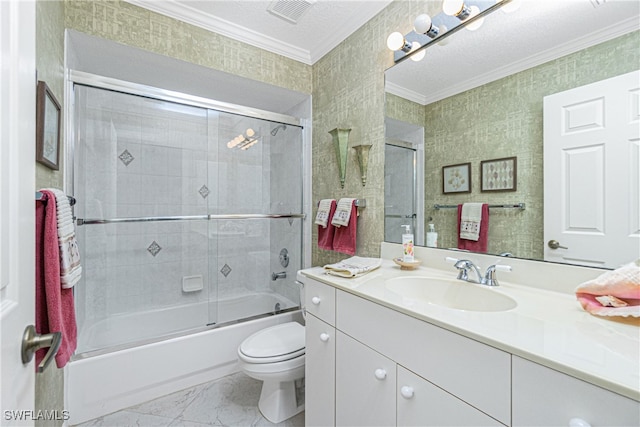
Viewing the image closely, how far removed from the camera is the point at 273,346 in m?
1.59

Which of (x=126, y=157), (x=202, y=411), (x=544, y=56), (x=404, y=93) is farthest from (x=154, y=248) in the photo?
(x=544, y=56)

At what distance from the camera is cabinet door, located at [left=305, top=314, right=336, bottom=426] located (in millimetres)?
1184

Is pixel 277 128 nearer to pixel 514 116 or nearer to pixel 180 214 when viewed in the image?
pixel 180 214

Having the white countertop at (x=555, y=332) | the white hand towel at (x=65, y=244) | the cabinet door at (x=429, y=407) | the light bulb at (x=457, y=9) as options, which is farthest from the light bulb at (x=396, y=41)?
the white hand towel at (x=65, y=244)

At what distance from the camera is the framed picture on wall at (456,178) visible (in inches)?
50.8

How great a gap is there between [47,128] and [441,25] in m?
1.84

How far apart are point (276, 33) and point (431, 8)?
1.12m

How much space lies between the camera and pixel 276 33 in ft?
6.70

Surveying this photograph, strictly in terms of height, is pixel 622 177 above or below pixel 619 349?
above

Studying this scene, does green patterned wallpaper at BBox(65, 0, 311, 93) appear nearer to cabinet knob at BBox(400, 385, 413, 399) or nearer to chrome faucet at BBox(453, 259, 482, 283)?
chrome faucet at BBox(453, 259, 482, 283)

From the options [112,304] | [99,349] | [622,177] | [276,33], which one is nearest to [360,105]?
[276,33]

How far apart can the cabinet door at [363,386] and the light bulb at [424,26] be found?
1486 mm

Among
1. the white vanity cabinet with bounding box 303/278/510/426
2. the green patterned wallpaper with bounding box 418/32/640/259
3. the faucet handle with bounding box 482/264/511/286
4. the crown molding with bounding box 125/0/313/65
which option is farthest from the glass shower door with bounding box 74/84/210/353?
the faucet handle with bounding box 482/264/511/286

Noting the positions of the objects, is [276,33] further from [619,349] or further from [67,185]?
[619,349]
